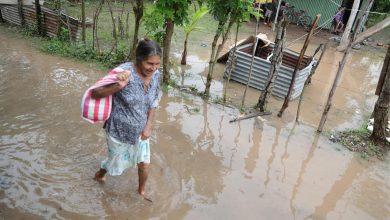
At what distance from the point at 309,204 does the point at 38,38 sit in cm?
813

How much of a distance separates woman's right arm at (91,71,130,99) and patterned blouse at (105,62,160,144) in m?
0.19

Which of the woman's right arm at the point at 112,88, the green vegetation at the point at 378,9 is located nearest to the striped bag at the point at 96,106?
the woman's right arm at the point at 112,88

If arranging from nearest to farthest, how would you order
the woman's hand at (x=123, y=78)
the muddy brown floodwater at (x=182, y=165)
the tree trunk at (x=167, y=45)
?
1. the woman's hand at (x=123, y=78)
2. the muddy brown floodwater at (x=182, y=165)
3. the tree trunk at (x=167, y=45)

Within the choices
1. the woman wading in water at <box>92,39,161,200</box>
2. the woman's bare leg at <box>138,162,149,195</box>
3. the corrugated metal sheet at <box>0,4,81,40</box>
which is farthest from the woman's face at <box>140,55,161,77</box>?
the corrugated metal sheet at <box>0,4,81,40</box>

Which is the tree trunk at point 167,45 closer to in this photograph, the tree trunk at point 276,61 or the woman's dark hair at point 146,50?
the tree trunk at point 276,61

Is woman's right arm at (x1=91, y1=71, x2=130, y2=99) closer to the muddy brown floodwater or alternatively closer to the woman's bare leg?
the woman's bare leg

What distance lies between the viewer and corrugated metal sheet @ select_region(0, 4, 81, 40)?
868 cm

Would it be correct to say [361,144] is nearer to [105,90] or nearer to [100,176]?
[100,176]

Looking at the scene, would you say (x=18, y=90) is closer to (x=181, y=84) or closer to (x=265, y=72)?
(x=181, y=84)

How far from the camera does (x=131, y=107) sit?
3025mm

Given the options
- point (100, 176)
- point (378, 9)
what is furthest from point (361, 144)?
point (378, 9)

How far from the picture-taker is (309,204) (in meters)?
4.24

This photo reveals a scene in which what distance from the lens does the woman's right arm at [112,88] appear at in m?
2.66

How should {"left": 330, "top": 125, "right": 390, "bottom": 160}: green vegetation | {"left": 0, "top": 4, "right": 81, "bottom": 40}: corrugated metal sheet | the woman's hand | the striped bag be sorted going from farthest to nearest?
1. {"left": 0, "top": 4, "right": 81, "bottom": 40}: corrugated metal sheet
2. {"left": 330, "top": 125, "right": 390, "bottom": 160}: green vegetation
3. the striped bag
4. the woman's hand
